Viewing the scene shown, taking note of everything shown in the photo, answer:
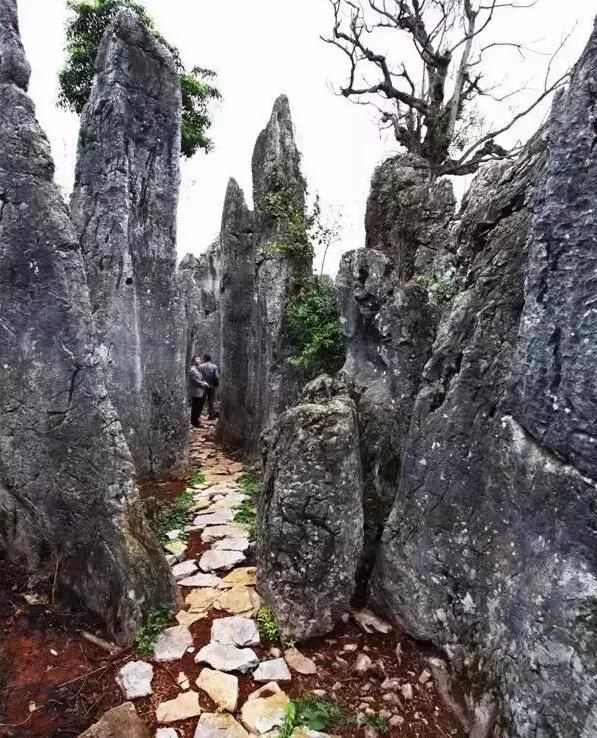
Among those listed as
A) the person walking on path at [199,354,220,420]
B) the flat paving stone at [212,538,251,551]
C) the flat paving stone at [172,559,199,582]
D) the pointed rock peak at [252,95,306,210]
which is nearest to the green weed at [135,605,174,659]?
the flat paving stone at [172,559,199,582]

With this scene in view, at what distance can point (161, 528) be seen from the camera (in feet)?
22.0

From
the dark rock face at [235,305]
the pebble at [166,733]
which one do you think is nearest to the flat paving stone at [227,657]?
the pebble at [166,733]

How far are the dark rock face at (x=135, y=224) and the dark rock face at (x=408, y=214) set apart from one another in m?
3.61

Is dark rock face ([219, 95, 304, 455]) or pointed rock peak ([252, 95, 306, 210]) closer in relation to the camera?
dark rock face ([219, 95, 304, 455])

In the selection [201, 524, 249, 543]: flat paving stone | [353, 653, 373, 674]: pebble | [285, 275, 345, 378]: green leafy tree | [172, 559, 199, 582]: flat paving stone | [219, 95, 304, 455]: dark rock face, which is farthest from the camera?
[219, 95, 304, 455]: dark rock face

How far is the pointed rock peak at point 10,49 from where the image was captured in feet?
15.4

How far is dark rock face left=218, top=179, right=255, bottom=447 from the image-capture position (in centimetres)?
1159

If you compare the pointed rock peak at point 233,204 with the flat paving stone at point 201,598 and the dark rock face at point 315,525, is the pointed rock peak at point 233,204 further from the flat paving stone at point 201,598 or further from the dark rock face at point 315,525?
the flat paving stone at point 201,598

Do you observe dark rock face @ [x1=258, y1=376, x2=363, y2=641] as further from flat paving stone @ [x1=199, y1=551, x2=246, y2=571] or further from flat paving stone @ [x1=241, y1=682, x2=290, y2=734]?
flat paving stone @ [x1=199, y1=551, x2=246, y2=571]

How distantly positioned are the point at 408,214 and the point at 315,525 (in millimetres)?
5420

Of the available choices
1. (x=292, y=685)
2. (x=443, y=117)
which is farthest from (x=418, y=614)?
(x=443, y=117)

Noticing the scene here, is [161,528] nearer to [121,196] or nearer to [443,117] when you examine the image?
[121,196]

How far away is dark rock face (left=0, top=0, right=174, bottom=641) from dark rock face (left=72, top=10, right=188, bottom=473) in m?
3.01

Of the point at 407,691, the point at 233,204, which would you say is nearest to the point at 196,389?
the point at 233,204
